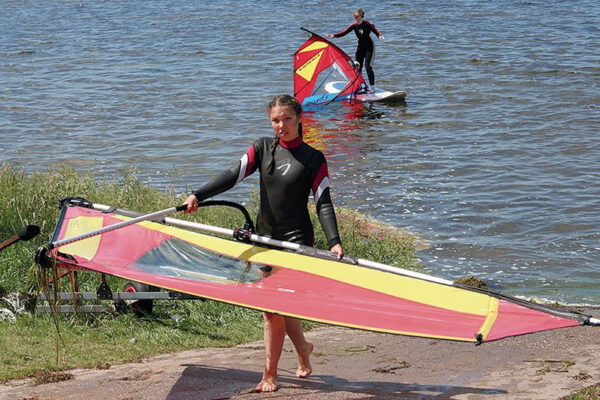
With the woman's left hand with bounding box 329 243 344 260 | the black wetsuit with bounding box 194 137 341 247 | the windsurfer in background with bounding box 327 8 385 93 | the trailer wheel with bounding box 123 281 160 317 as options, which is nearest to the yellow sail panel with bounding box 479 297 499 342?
the woman's left hand with bounding box 329 243 344 260

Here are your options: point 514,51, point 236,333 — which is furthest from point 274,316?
point 514,51

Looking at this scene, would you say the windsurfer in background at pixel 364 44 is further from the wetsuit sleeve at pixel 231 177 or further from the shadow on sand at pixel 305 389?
the shadow on sand at pixel 305 389

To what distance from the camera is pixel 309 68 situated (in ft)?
62.9

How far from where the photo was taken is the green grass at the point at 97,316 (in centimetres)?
680

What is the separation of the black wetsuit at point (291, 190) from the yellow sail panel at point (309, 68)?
1308cm

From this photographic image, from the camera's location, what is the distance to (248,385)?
597 cm

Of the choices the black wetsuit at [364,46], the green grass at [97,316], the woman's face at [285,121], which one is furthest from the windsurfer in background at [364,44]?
the woman's face at [285,121]

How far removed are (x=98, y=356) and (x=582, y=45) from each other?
2013 cm

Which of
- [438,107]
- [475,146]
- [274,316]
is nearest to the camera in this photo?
[274,316]

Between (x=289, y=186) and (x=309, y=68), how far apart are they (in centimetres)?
1340

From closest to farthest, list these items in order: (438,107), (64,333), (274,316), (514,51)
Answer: (274,316) → (64,333) → (438,107) → (514,51)

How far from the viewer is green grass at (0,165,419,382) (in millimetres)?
6801

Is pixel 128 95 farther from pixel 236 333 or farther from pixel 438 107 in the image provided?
pixel 236 333

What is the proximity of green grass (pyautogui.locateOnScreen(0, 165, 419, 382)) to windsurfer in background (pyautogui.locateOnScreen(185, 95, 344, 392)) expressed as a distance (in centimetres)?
140
